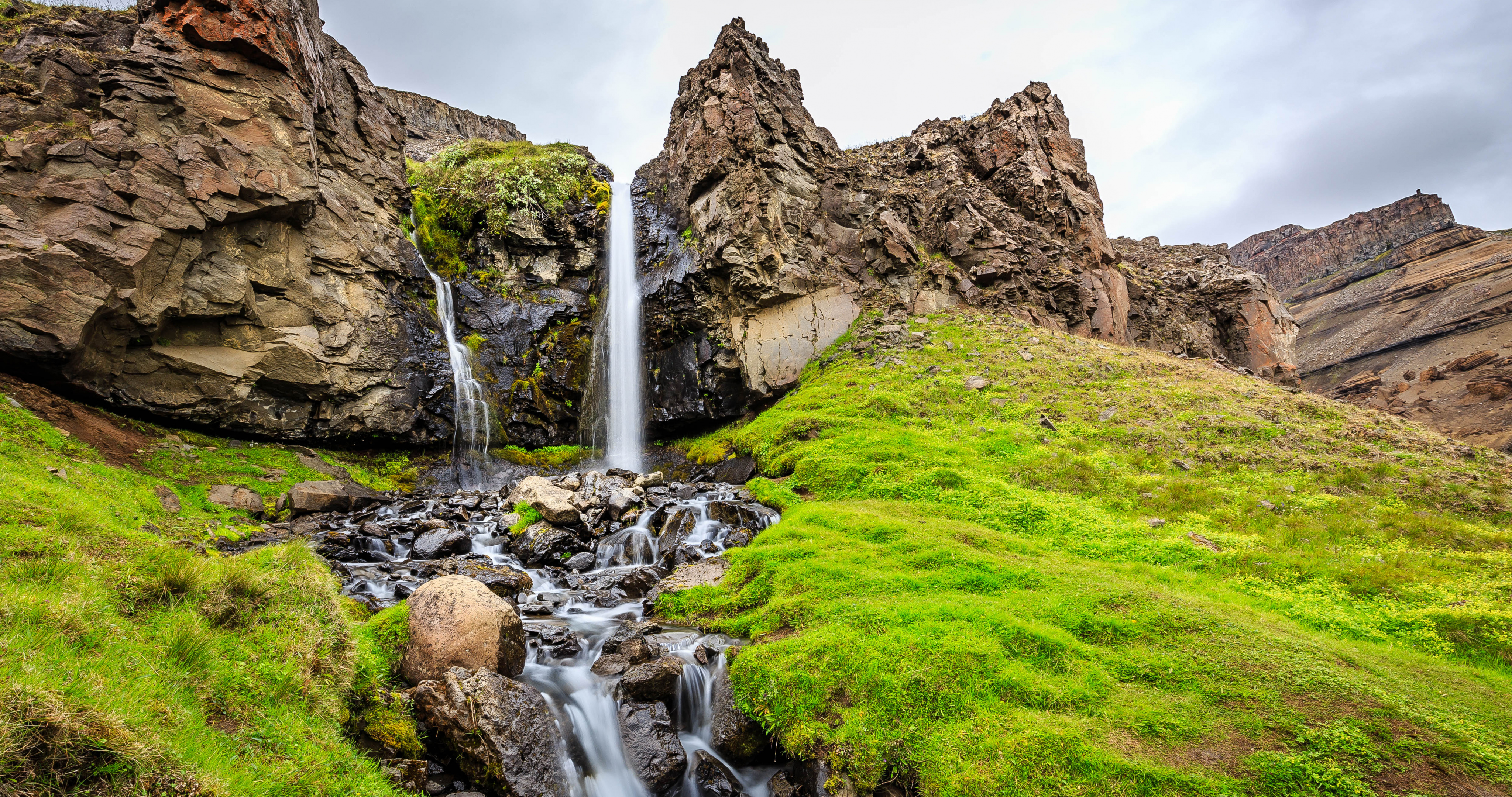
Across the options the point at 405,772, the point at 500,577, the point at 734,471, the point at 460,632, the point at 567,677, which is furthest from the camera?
the point at 734,471

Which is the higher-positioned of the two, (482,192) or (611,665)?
(482,192)

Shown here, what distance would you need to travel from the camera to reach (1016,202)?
3356 cm

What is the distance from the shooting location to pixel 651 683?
739 centimetres

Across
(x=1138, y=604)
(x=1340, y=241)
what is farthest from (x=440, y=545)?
(x=1340, y=241)

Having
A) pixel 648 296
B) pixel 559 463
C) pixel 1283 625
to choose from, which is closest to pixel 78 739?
pixel 1283 625

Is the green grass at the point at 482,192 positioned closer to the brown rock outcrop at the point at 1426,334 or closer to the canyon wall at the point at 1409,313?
the canyon wall at the point at 1409,313

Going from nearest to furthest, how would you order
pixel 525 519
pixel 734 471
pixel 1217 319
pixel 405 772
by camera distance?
1. pixel 405 772
2. pixel 525 519
3. pixel 734 471
4. pixel 1217 319

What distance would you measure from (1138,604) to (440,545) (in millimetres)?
14687

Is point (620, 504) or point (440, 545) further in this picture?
point (620, 504)

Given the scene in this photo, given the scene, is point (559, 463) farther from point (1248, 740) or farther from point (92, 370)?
point (1248, 740)

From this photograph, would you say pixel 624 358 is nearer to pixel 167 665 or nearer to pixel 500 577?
pixel 500 577

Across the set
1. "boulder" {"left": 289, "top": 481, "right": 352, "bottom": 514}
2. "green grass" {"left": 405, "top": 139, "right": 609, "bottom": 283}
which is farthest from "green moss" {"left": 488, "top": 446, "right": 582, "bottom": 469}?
"green grass" {"left": 405, "top": 139, "right": 609, "bottom": 283}

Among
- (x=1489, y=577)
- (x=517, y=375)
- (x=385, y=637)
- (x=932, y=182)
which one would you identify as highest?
(x=932, y=182)

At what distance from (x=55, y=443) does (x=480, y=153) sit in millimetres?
24056
